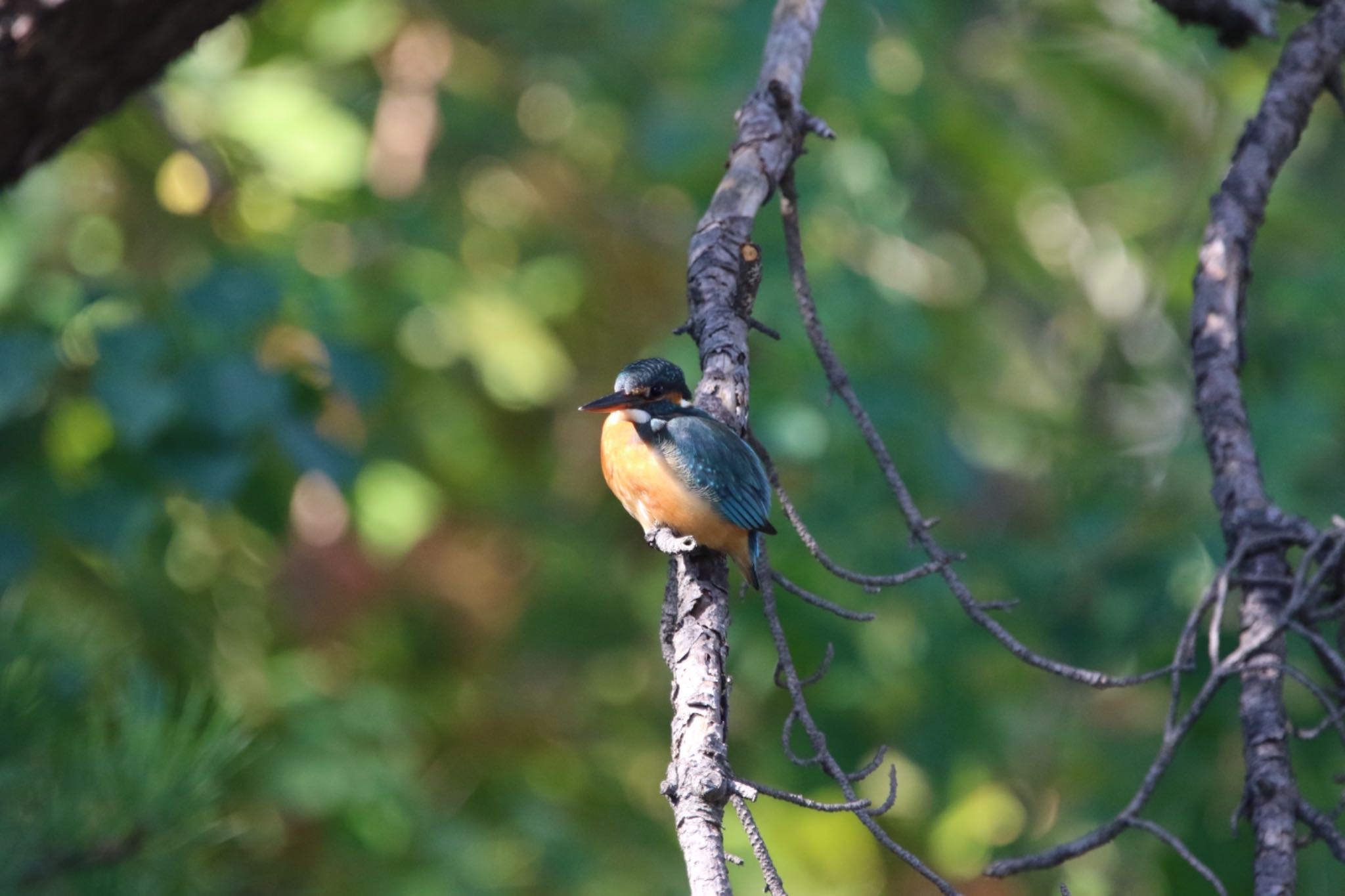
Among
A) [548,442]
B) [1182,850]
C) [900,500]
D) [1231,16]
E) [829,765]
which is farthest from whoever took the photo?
[548,442]

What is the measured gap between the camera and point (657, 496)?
1700 mm

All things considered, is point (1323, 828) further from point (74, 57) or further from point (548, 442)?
point (548, 442)

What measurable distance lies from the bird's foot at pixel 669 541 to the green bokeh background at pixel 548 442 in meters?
0.92

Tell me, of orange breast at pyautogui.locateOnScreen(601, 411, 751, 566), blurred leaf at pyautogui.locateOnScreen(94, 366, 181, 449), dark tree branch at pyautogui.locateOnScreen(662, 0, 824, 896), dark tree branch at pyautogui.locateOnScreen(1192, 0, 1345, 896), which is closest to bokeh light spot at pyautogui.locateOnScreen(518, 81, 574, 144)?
blurred leaf at pyautogui.locateOnScreen(94, 366, 181, 449)

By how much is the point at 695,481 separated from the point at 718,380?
5.5 inches

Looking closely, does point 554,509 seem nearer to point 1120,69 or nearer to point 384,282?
point 384,282

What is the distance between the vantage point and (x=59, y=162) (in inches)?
170

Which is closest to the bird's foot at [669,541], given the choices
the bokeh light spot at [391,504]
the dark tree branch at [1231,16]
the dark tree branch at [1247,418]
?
the dark tree branch at [1247,418]

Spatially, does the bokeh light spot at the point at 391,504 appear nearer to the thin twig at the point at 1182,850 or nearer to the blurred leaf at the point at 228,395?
the blurred leaf at the point at 228,395

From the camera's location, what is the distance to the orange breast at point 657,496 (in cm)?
163

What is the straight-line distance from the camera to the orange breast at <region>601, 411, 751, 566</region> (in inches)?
64.3

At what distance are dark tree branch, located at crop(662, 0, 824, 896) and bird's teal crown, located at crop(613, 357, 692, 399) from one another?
0.16 meters

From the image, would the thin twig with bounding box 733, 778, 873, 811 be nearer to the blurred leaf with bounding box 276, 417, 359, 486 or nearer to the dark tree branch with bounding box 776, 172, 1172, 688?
the dark tree branch with bounding box 776, 172, 1172, 688

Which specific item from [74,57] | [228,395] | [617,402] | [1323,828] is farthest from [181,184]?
[1323,828]
